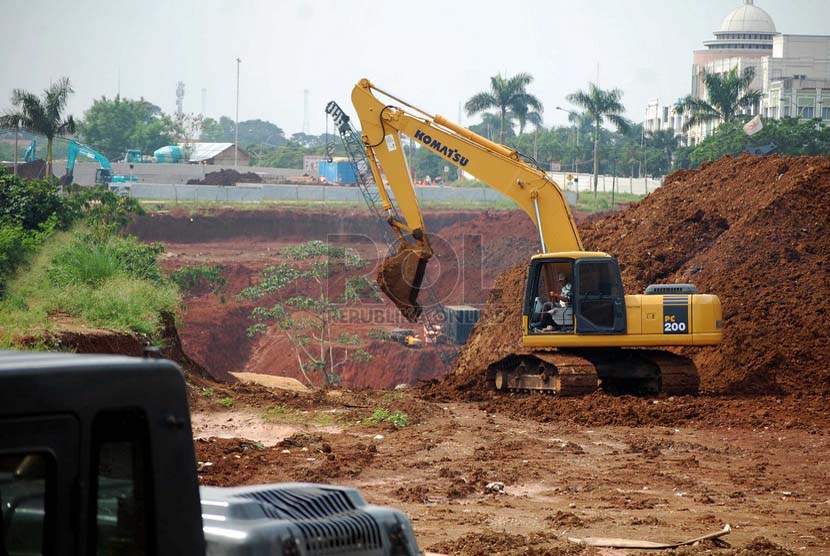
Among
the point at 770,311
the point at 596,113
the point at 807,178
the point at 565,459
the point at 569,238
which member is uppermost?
the point at 596,113

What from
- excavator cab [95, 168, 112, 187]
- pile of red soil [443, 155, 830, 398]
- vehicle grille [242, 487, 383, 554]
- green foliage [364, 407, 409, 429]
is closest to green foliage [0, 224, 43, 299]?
green foliage [364, 407, 409, 429]

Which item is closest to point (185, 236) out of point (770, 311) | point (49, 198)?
point (49, 198)

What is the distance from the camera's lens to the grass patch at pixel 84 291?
61.1 feet

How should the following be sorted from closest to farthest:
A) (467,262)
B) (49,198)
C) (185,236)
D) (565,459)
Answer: (565,459)
(49,198)
(467,262)
(185,236)

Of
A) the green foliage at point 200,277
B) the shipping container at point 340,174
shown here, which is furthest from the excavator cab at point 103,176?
the green foliage at point 200,277

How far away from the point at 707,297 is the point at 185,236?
1658 inches

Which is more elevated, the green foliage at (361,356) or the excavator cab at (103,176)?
the excavator cab at (103,176)

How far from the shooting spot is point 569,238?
69.9ft

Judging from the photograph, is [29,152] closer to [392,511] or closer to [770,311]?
[770,311]

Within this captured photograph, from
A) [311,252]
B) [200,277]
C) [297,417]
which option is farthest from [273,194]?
[297,417]

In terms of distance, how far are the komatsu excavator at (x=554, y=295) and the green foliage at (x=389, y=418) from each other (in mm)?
3387

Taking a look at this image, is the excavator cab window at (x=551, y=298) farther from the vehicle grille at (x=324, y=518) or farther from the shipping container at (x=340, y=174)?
the shipping container at (x=340, y=174)

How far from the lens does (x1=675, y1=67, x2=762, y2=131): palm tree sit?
70125mm

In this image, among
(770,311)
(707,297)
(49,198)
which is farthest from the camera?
(49,198)
